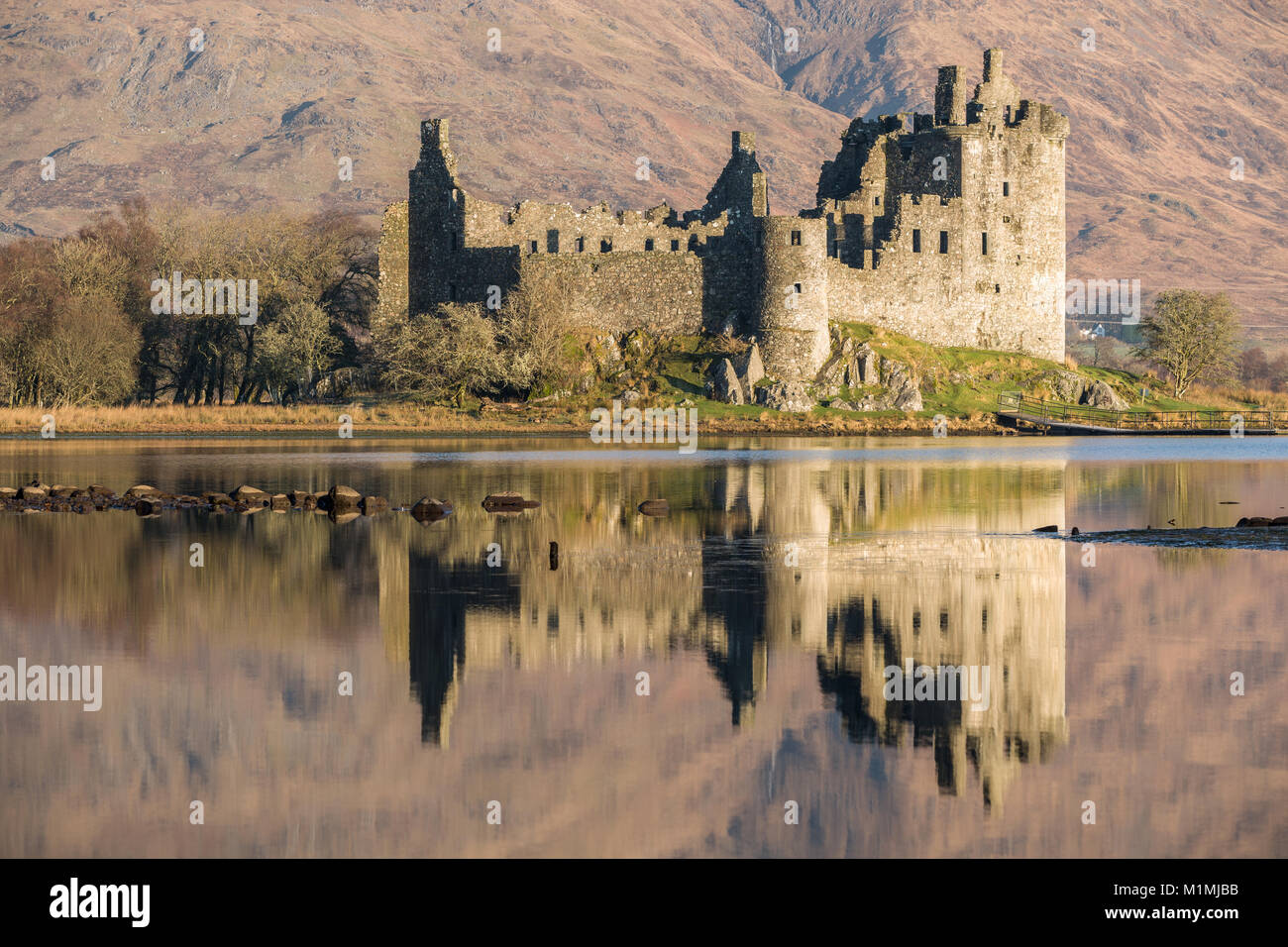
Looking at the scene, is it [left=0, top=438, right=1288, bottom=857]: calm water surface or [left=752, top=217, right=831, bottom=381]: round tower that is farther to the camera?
[left=752, top=217, right=831, bottom=381]: round tower

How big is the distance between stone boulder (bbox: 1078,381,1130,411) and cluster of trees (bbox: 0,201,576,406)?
2494 cm

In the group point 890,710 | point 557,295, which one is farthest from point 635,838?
point 557,295

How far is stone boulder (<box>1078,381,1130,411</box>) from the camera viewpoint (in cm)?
8188

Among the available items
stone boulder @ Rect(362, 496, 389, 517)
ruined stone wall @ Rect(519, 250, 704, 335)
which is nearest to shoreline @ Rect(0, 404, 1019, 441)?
ruined stone wall @ Rect(519, 250, 704, 335)

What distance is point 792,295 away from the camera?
2864 inches

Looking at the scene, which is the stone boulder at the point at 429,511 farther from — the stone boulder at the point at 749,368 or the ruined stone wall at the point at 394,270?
the ruined stone wall at the point at 394,270

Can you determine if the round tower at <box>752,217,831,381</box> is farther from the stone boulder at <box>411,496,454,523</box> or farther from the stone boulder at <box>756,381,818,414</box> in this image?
the stone boulder at <box>411,496,454,523</box>

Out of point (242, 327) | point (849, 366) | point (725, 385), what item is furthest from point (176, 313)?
point (849, 366)

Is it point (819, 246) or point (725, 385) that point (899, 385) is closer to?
point (819, 246)

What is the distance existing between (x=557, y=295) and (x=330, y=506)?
1439 inches

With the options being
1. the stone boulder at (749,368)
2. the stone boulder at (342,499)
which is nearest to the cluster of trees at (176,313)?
the stone boulder at (749,368)

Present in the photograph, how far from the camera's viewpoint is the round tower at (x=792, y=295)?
7269cm

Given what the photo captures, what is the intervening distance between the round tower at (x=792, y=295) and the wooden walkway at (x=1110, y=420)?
10.1 meters

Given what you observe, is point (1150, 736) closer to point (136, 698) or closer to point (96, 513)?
point (136, 698)
